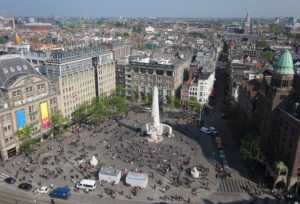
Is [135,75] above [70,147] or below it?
above

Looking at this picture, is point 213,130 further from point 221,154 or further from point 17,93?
point 17,93

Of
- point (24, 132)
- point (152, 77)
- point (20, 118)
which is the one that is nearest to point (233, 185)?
point (24, 132)

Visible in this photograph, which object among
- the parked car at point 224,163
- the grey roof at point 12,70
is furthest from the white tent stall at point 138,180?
the grey roof at point 12,70

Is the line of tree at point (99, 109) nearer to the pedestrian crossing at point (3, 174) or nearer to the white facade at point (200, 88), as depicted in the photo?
the white facade at point (200, 88)

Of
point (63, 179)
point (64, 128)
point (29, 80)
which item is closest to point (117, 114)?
point (64, 128)

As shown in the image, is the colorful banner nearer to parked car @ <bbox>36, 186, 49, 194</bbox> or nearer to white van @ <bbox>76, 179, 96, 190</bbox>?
parked car @ <bbox>36, 186, 49, 194</bbox>

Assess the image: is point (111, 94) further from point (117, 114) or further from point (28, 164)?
point (28, 164)

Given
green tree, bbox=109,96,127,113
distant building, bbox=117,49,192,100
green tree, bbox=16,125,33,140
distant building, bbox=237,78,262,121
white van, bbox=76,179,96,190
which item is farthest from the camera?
→ distant building, bbox=117,49,192,100

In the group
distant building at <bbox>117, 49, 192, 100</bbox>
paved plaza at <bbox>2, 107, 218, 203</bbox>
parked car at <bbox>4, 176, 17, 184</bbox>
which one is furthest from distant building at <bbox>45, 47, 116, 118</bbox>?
parked car at <bbox>4, 176, 17, 184</bbox>
